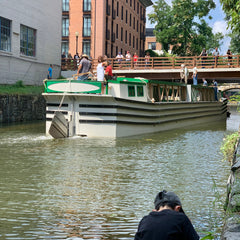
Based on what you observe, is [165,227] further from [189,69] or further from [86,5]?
[86,5]

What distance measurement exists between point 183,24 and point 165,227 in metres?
62.4

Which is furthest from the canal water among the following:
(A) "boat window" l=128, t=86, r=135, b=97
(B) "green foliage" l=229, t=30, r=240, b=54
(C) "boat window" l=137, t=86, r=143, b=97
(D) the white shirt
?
(B) "green foliage" l=229, t=30, r=240, b=54

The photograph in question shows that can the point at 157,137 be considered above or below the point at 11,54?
below

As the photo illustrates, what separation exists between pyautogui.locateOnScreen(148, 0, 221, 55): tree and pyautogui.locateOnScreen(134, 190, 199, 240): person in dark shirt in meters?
59.5

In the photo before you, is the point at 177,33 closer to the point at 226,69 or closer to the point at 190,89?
the point at 226,69

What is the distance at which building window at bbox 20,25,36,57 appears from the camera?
30.5 meters

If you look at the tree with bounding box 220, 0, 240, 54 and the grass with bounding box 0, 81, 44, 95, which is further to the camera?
the grass with bounding box 0, 81, 44, 95

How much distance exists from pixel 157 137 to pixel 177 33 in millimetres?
48814

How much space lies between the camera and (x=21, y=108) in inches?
1004

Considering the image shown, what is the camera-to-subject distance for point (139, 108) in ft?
60.3

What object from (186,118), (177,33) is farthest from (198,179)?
(177,33)

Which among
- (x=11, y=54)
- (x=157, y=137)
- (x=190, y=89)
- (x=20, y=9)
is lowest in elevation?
(x=157, y=137)

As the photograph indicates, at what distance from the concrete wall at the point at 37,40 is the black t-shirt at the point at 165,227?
84.0ft

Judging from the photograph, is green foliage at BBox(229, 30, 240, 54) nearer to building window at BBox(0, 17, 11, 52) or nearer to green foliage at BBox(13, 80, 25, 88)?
green foliage at BBox(13, 80, 25, 88)
